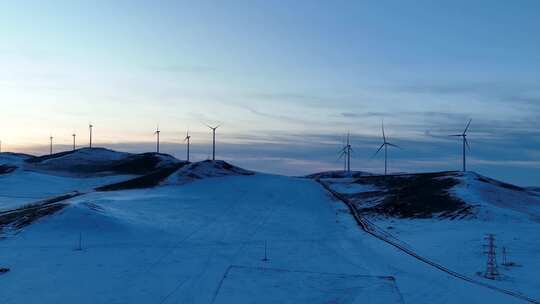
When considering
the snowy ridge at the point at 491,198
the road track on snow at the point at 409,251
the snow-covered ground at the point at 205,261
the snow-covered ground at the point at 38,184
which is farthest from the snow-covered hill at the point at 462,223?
the snow-covered ground at the point at 38,184

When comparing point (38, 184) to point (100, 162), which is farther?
point (100, 162)

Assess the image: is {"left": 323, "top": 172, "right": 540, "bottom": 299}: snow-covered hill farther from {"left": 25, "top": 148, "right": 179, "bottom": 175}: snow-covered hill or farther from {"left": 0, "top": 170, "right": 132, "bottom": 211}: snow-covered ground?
{"left": 25, "top": 148, "right": 179, "bottom": 175}: snow-covered hill

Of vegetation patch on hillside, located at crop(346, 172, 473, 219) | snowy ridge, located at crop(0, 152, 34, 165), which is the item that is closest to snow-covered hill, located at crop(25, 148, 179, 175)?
snowy ridge, located at crop(0, 152, 34, 165)

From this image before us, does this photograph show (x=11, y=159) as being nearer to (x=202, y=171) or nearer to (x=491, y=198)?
(x=202, y=171)

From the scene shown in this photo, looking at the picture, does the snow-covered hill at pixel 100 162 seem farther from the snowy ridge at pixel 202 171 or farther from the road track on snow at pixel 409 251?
the road track on snow at pixel 409 251

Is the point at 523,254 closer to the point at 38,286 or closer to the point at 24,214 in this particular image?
the point at 38,286

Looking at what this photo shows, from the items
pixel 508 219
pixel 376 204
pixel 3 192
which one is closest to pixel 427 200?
pixel 376 204

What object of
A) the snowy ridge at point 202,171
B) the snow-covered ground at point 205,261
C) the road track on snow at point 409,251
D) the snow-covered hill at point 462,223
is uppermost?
the snowy ridge at point 202,171

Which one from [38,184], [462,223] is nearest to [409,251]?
[462,223]
